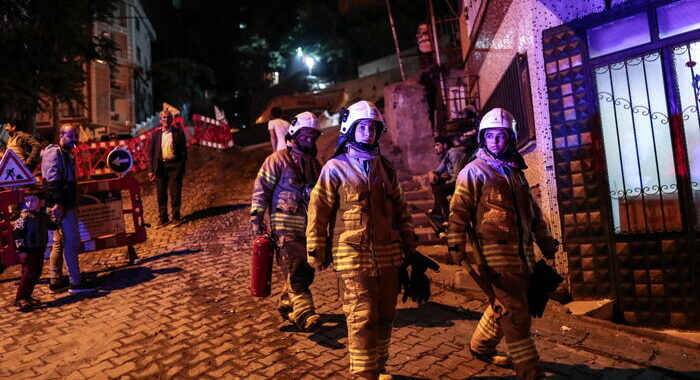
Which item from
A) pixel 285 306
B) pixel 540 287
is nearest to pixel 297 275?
pixel 285 306

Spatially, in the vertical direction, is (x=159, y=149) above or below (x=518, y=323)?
above

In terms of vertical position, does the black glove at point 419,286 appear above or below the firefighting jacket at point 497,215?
below

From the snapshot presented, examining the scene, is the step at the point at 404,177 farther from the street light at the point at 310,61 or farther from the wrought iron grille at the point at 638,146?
the street light at the point at 310,61

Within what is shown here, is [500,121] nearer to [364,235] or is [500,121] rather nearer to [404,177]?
[364,235]

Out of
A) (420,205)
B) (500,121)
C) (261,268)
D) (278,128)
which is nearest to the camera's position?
(500,121)

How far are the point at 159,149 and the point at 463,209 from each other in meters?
7.75

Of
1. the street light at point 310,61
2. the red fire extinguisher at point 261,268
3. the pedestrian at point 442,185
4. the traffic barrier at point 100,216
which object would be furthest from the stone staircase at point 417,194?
the street light at point 310,61

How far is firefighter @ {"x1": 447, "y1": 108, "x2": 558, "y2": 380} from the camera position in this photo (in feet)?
10.5

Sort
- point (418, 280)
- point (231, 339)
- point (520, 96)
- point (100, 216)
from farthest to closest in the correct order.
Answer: point (100, 216)
point (520, 96)
point (231, 339)
point (418, 280)

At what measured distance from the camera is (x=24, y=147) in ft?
28.0

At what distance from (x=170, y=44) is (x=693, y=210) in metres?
43.9

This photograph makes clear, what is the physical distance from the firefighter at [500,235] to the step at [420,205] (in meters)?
5.01

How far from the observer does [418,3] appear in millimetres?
27422

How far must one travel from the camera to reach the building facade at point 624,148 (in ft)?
16.2
